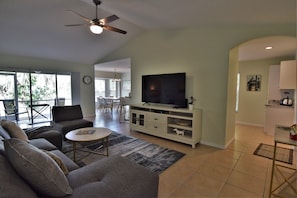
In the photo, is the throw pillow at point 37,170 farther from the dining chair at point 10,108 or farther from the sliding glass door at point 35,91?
the sliding glass door at point 35,91

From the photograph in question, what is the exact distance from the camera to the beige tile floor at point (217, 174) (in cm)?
197

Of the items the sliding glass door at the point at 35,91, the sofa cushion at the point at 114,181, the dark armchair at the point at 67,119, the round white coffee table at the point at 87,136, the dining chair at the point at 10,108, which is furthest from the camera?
the sliding glass door at the point at 35,91

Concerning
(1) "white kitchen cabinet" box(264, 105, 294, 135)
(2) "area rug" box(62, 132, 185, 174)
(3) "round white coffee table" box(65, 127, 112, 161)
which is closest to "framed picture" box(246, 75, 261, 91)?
(1) "white kitchen cabinet" box(264, 105, 294, 135)

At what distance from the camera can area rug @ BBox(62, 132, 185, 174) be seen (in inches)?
105

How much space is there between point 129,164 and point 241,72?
214 inches

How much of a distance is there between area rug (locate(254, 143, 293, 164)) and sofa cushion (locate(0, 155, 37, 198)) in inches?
143

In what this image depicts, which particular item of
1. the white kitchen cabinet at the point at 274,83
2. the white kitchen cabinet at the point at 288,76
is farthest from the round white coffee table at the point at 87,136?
the white kitchen cabinet at the point at 274,83

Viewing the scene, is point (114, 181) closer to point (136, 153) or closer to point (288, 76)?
point (136, 153)

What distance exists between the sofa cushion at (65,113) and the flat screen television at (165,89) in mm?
1874

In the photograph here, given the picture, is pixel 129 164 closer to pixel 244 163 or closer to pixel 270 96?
pixel 244 163

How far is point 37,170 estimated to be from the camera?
3.36 ft

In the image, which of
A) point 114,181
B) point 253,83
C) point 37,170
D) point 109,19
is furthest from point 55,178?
point 253,83

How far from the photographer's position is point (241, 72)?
17.9 feet

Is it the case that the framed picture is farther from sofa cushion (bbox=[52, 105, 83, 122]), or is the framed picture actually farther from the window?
the window
